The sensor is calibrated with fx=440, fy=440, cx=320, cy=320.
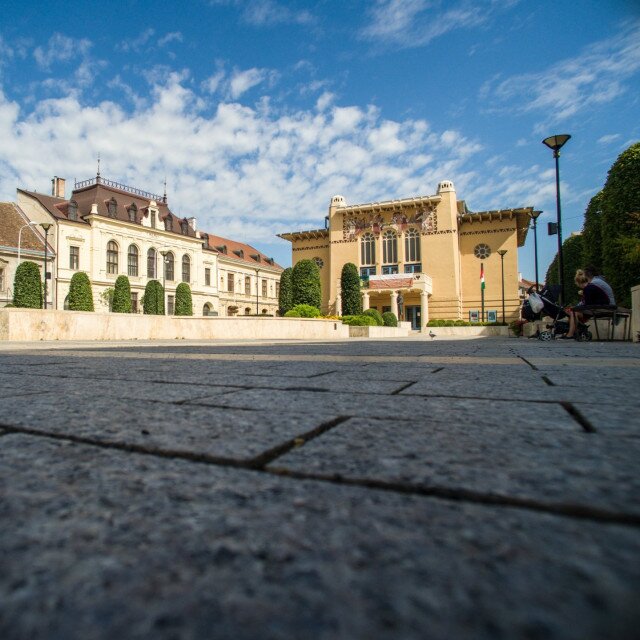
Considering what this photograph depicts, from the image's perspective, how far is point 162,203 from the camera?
1732 inches

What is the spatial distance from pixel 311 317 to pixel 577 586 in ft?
61.9

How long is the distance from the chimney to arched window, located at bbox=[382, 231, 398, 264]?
1153 inches

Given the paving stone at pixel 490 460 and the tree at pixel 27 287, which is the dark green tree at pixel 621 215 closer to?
the paving stone at pixel 490 460

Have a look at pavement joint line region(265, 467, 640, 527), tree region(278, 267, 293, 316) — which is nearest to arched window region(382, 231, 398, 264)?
tree region(278, 267, 293, 316)

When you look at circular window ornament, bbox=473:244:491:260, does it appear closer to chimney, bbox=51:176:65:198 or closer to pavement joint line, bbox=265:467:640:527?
chimney, bbox=51:176:65:198

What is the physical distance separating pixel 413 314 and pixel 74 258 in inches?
1120

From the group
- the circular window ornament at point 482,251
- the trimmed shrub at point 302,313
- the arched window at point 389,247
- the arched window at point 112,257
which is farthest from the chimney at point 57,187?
the circular window ornament at point 482,251

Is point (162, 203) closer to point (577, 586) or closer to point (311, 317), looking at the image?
point (311, 317)

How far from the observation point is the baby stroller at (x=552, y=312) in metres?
8.95

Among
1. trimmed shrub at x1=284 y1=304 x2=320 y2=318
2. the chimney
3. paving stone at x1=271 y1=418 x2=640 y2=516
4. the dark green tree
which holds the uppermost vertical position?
the chimney

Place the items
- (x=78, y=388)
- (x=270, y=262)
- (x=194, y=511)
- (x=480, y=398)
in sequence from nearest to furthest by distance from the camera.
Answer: (x=194, y=511) < (x=480, y=398) < (x=78, y=388) < (x=270, y=262)

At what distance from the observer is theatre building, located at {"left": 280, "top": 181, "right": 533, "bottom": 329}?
124ft

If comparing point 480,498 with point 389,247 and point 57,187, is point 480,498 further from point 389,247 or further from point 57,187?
point 57,187

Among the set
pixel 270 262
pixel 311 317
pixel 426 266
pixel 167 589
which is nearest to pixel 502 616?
pixel 167 589
